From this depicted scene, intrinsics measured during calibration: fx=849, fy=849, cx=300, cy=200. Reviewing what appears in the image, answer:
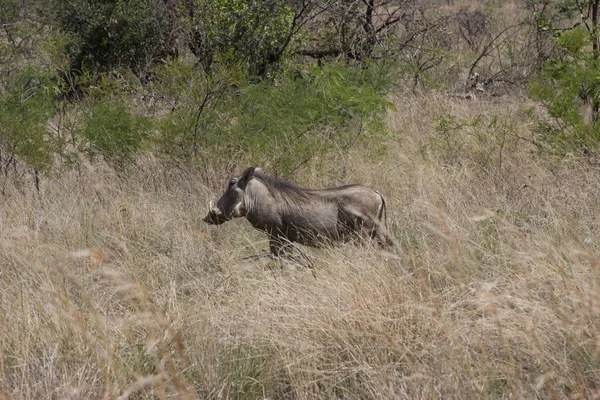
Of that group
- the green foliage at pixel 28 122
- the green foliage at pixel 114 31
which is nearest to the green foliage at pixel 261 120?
the green foliage at pixel 28 122

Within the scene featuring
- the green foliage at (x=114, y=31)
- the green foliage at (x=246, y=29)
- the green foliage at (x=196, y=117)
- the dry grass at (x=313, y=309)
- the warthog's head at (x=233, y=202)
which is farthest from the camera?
the green foliage at (x=114, y=31)

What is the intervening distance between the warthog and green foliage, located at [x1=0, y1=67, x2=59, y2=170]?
8.29ft

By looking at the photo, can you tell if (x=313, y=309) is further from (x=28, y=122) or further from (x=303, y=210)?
(x=28, y=122)

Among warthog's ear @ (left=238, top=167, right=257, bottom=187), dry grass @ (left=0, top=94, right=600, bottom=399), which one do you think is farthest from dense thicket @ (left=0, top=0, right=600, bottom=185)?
warthog's ear @ (left=238, top=167, right=257, bottom=187)

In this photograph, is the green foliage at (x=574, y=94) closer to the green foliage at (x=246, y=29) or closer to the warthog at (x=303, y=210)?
the warthog at (x=303, y=210)

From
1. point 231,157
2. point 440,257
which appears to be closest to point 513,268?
point 440,257

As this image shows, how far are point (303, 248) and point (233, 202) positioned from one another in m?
0.58

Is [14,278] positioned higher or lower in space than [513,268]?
lower

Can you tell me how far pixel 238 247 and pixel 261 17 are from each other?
14.1ft

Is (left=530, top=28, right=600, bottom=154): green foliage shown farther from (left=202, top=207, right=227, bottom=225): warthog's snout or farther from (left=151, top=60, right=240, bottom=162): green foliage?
(left=202, top=207, right=227, bottom=225): warthog's snout

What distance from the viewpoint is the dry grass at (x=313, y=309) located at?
309cm

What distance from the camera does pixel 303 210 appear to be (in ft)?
15.7

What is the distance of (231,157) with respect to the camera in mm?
6879

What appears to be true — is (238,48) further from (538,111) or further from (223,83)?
(538,111)
